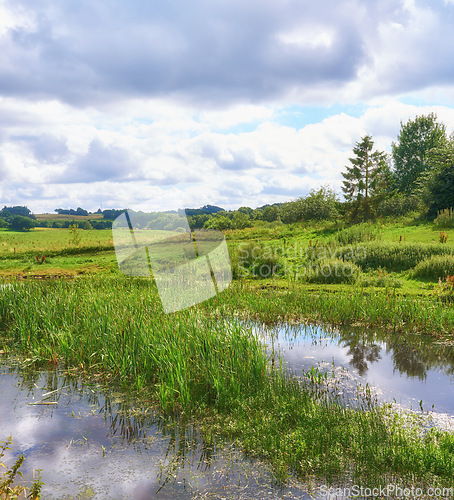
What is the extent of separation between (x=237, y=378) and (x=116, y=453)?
7.09 feet

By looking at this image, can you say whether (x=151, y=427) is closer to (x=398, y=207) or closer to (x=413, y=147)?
(x=398, y=207)

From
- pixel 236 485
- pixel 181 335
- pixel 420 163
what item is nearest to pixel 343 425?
pixel 236 485

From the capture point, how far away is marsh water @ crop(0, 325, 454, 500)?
4.40 meters

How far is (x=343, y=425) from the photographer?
518cm

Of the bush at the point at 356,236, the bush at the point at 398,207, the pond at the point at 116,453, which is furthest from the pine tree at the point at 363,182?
the pond at the point at 116,453

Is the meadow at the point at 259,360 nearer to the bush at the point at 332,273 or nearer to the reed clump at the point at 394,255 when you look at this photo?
the bush at the point at 332,273

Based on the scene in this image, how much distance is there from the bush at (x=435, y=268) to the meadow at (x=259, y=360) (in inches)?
1.5

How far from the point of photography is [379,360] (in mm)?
8438

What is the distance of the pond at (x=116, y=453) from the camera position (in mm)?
4328

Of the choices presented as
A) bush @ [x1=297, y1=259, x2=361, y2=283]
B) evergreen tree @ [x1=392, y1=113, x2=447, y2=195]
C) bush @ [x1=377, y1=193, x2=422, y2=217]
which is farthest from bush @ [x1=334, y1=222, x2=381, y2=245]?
evergreen tree @ [x1=392, y1=113, x2=447, y2=195]

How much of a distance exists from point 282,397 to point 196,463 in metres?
1.66

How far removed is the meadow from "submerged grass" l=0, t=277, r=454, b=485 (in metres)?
0.02

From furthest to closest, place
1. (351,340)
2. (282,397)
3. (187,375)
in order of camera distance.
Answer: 1. (351,340)
2. (187,375)
3. (282,397)

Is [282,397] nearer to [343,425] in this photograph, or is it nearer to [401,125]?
[343,425]
